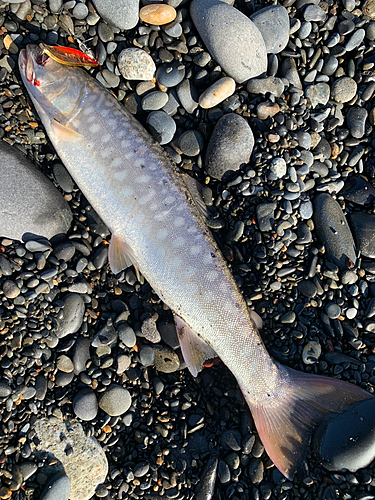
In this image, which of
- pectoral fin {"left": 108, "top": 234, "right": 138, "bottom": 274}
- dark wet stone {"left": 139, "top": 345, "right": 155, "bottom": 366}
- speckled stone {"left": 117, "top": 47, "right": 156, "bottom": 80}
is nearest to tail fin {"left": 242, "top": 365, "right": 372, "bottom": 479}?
dark wet stone {"left": 139, "top": 345, "right": 155, "bottom": 366}

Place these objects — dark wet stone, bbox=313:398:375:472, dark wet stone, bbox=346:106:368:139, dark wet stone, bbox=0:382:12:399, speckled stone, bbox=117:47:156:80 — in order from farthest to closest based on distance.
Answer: dark wet stone, bbox=346:106:368:139 < speckled stone, bbox=117:47:156:80 < dark wet stone, bbox=0:382:12:399 < dark wet stone, bbox=313:398:375:472

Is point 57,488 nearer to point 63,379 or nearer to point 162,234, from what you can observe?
point 63,379

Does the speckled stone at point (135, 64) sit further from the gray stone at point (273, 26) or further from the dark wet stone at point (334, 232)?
the dark wet stone at point (334, 232)

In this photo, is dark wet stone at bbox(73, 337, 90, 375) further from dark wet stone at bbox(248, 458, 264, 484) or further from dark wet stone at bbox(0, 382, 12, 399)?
dark wet stone at bbox(248, 458, 264, 484)

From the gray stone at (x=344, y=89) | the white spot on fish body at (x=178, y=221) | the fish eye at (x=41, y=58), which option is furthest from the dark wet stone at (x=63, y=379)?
the gray stone at (x=344, y=89)

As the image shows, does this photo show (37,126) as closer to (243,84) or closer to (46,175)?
(46,175)

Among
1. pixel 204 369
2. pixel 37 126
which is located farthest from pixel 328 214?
pixel 37 126
